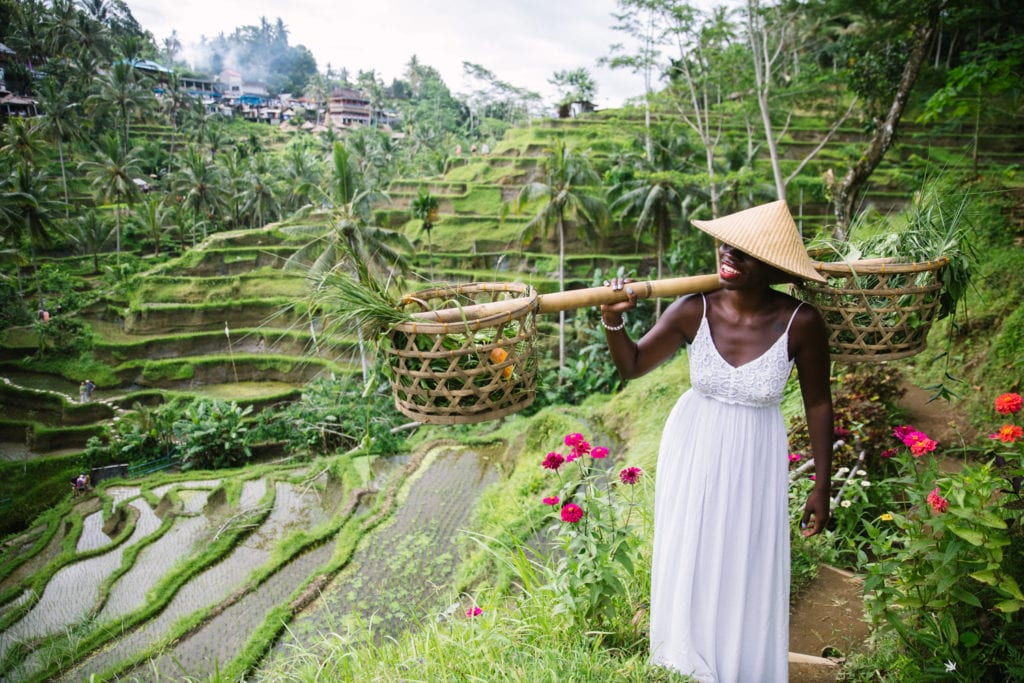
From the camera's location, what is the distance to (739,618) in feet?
5.36

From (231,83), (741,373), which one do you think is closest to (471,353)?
(741,373)

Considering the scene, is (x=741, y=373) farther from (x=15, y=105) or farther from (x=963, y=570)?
(x=15, y=105)

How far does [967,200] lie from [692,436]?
49.9 inches

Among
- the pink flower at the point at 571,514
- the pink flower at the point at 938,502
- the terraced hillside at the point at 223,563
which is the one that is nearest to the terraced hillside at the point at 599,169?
the terraced hillside at the point at 223,563

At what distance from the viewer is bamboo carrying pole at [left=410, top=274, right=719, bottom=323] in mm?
1425

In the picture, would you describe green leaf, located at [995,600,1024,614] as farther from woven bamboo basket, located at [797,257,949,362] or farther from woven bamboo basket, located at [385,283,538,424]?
woven bamboo basket, located at [385,283,538,424]

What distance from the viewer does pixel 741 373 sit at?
154 centimetres

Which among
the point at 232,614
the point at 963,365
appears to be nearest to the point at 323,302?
the point at 963,365

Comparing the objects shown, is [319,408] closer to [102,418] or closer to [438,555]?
[102,418]

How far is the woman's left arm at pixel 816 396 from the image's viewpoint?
154 centimetres

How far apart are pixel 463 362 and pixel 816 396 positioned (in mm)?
981

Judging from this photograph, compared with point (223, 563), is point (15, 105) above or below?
above

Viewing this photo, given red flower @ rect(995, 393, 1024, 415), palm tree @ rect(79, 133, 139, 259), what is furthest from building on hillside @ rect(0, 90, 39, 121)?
red flower @ rect(995, 393, 1024, 415)

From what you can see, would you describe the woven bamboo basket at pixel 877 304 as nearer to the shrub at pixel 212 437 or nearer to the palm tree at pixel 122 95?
the shrub at pixel 212 437
